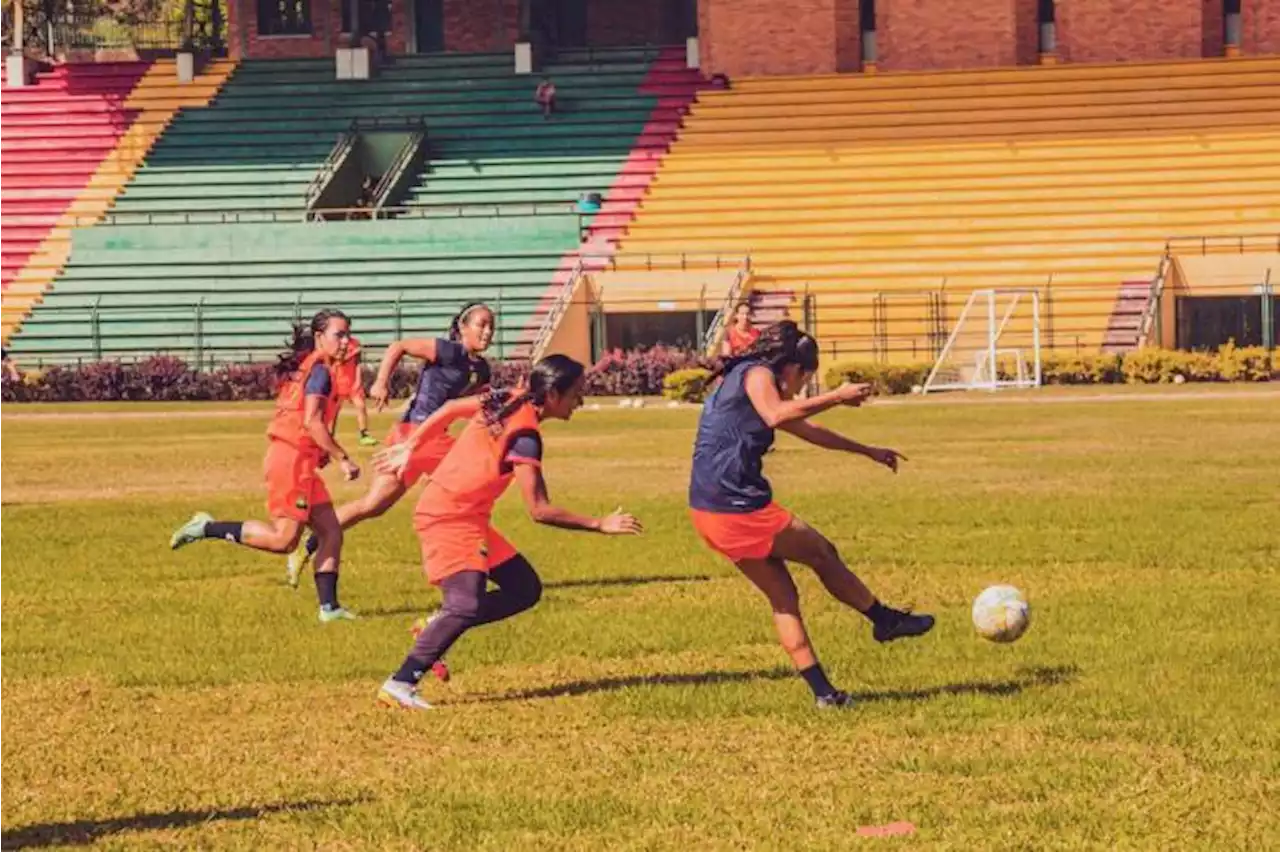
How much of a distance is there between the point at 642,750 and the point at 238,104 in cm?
5677

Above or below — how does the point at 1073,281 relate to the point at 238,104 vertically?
below

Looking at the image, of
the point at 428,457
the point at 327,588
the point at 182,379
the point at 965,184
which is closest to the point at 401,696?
the point at 327,588

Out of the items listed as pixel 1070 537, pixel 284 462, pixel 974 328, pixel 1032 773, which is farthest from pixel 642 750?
pixel 974 328

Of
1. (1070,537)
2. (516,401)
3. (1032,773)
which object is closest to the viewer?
(1032,773)

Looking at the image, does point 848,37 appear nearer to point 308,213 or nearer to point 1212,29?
point 1212,29

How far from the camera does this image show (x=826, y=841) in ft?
28.8

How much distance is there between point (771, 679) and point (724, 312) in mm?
40323

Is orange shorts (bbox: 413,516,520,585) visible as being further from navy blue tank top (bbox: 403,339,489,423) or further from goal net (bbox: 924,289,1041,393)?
goal net (bbox: 924,289,1041,393)

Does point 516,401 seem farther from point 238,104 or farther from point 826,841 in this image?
point 238,104

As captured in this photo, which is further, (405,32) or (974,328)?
(405,32)

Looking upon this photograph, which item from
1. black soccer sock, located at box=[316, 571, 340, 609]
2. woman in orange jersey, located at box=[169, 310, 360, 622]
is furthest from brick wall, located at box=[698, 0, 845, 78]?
black soccer sock, located at box=[316, 571, 340, 609]

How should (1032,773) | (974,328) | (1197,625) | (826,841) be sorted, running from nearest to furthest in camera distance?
(826,841), (1032,773), (1197,625), (974,328)

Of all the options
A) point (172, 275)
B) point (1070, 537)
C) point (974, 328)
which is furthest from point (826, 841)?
point (172, 275)

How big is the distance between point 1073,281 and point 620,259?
9772 millimetres
